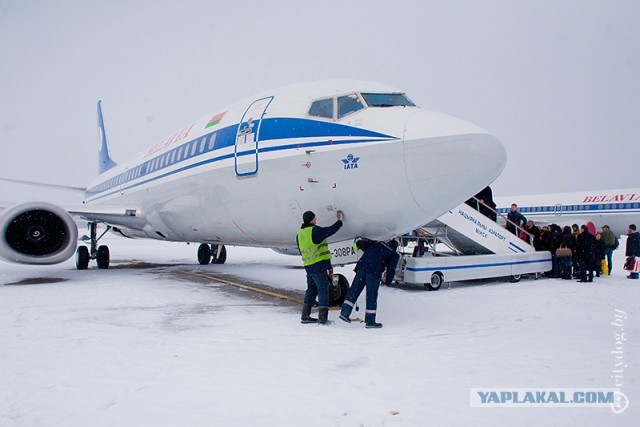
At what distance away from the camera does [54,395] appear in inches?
140

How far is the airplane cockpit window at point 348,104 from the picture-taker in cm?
677

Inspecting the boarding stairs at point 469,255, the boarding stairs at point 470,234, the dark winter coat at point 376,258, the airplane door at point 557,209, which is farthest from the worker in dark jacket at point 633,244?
the airplane door at point 557,209

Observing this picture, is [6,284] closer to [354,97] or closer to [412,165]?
[354,97]

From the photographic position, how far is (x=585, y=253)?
462 inches

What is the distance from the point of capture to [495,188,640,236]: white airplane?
2635 cm

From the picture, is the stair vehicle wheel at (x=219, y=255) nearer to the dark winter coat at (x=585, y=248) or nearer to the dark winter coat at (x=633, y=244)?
the dark winter coat at (x=585, y=248)

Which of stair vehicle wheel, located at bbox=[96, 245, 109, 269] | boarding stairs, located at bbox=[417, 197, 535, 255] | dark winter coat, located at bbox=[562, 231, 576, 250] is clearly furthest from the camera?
stair vehicle wheel, located at bbox=[96, 245, 109, 269]

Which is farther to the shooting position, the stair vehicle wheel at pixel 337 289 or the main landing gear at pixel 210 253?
the main landing gear at pixel 210 253

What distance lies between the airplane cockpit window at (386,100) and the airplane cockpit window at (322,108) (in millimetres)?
539

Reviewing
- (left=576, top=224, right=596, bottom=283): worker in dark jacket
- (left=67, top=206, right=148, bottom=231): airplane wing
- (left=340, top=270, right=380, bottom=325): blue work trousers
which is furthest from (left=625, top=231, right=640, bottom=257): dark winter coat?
(left=67, top=206, right=148, bottom=231): airplane wing

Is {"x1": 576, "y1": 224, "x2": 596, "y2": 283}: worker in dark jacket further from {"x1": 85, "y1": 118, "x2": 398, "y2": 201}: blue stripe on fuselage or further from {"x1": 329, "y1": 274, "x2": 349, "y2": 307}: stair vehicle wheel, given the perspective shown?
{"x1": 85, "y1": 118, "x2": 398, "y2": 201}: blue stripe on fuselage

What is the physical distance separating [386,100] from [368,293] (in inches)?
113

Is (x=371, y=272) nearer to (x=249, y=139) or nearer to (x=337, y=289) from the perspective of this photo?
(x=337, y=289)

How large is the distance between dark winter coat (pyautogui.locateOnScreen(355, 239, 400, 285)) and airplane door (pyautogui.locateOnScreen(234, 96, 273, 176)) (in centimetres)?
241
